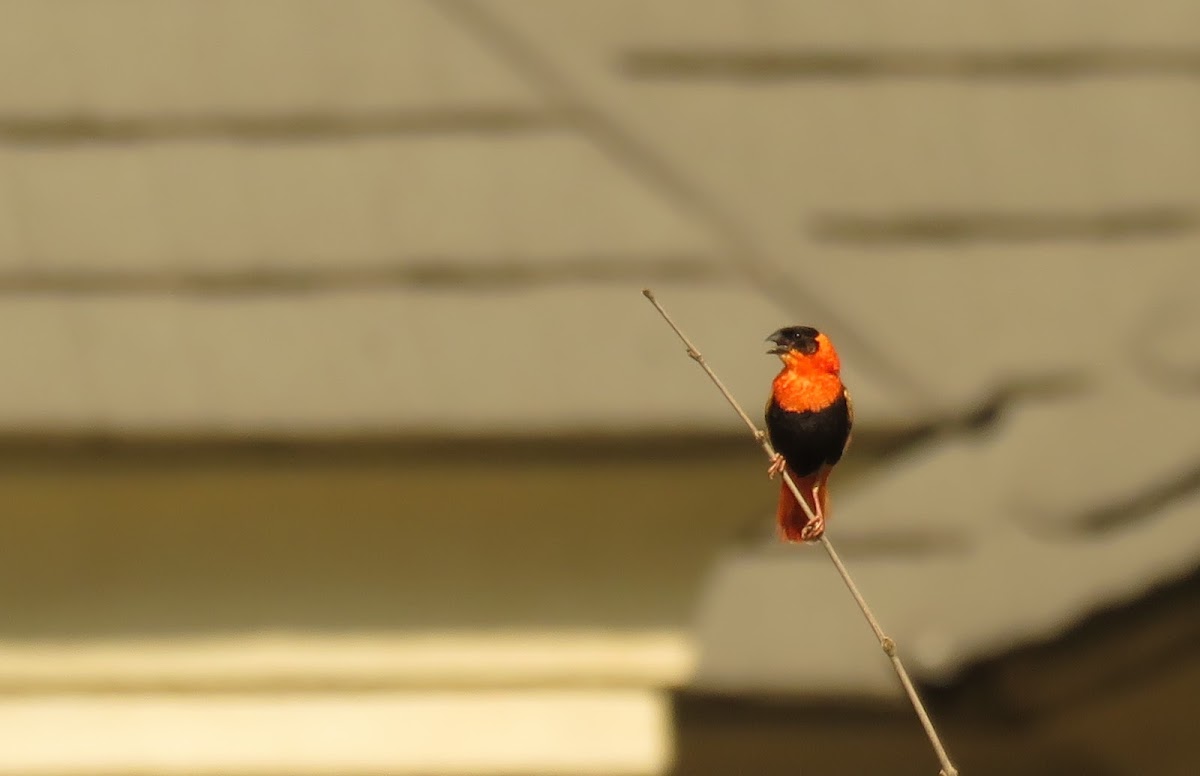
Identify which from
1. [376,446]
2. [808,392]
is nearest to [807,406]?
[808,392]

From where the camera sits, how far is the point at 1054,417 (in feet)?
4.74

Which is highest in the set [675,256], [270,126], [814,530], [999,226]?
[270,126]

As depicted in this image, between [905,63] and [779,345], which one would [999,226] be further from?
[779,345]

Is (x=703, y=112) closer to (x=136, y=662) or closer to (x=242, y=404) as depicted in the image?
(x=242, y=404)

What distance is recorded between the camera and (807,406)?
20.4 inches

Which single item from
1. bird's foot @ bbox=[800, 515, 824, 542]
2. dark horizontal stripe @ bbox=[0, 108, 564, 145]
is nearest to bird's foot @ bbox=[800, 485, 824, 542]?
bird's foot @ bbox=[800, 515, 824, 542]

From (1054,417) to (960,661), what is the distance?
0.92 feet

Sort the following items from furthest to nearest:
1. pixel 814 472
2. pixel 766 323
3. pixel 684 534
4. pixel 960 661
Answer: pixel 684 534 < pixel 766 323 < pixel 960 661 < pixel 814 472

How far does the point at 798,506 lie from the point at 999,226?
1002mm

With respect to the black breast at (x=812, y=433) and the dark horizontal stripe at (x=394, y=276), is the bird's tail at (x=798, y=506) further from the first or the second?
the dark horizontal stripe at (x=394, y=276)

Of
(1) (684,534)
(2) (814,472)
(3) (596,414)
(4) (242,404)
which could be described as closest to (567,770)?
(1) (684,534)

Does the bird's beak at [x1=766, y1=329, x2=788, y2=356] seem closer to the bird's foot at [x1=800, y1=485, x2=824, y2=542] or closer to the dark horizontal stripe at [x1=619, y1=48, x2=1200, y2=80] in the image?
the bird's foot at [x1=800, y1=485, x2=824, y2=542]

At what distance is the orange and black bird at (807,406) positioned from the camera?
52 cm

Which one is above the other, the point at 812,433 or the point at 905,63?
the point at 905,63
